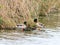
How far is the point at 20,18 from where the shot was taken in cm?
2645

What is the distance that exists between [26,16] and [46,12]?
44.7 ft

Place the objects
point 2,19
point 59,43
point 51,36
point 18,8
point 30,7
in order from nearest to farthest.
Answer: point 59,43
point 51,36
point 2,19
point 18,8
point 30,7

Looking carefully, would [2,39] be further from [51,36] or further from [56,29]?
[56,29]

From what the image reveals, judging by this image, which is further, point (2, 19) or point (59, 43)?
point (2, 19)

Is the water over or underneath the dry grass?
underneath

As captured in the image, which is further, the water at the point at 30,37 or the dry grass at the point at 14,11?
the dry grass at the point at 14,11

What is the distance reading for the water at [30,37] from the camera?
67.2 ft

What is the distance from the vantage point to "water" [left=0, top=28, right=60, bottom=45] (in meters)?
20.5

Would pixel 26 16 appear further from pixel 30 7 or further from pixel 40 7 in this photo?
pixel 40 7

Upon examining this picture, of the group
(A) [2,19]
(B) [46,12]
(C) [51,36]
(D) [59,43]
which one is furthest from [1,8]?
(B) [46,12]

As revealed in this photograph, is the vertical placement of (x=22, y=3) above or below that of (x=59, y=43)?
above

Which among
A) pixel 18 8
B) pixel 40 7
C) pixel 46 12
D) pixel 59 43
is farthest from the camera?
pixel 46 12

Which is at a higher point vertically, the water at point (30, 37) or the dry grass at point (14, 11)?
the dry grass at point (14, 11)

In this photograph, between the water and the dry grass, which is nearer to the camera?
the water
